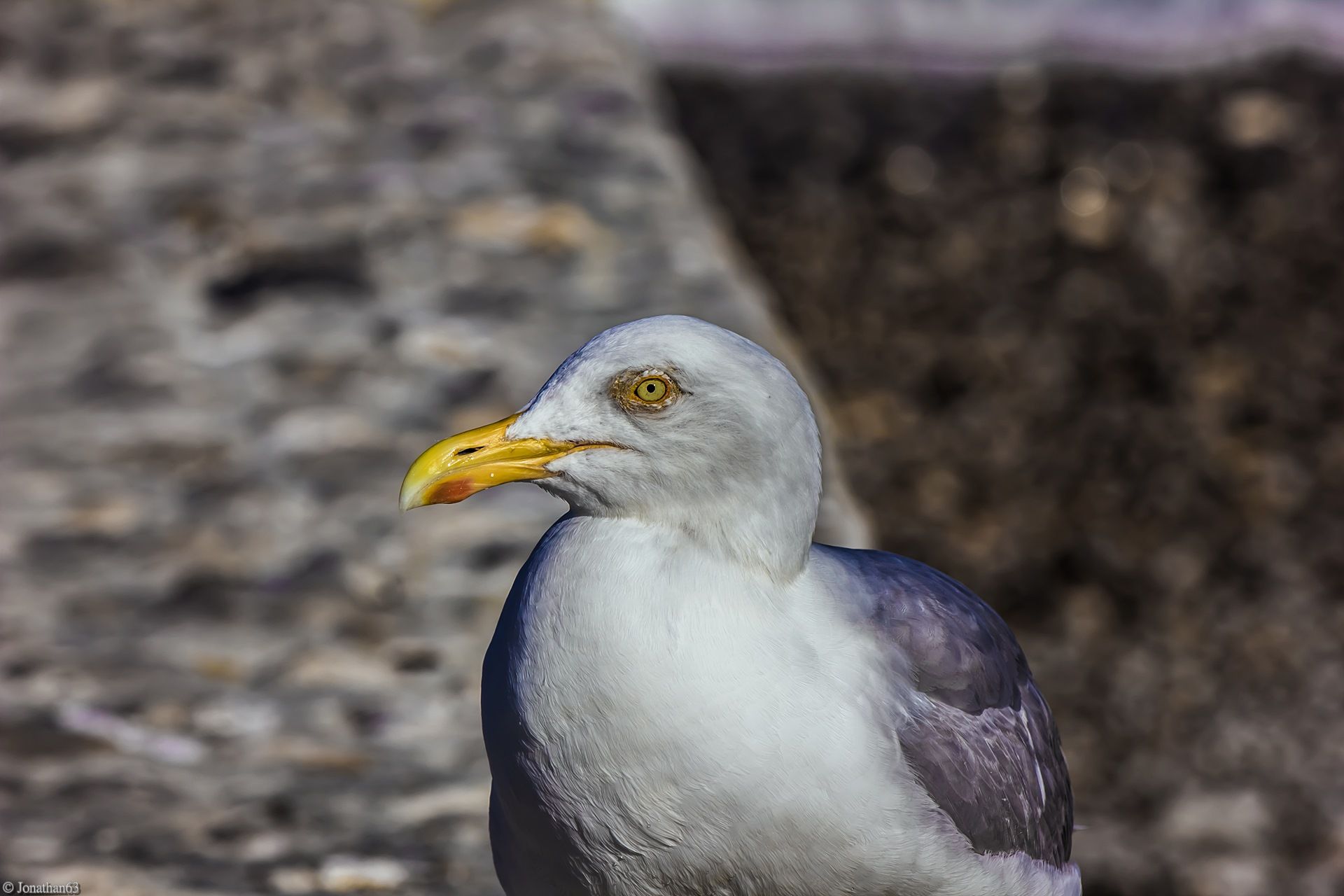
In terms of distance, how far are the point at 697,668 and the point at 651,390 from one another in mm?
444

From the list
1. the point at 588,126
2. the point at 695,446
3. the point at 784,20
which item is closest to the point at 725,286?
the point at 588,126

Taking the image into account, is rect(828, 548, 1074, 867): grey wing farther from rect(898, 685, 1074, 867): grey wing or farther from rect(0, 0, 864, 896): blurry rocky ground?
rect(0, 0, 864, 896): blurry rocky ground

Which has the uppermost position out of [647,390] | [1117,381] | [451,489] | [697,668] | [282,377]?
[647,390]

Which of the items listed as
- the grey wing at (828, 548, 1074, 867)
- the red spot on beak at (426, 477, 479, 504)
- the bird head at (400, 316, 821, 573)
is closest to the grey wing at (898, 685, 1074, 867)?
the grey wing at (828, 548, 1074, 867)

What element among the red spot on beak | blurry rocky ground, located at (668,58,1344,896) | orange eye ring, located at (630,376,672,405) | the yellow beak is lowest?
blurry rocky ground, located at (668,58,1344,896)

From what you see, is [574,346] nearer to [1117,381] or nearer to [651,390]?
[651,390]

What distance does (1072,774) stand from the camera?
730 centimetres

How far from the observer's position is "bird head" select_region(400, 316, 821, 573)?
2414 mm

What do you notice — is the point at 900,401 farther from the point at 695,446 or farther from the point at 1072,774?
the point at 695,446

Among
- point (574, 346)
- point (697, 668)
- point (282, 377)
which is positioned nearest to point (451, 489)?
point (697, 668)

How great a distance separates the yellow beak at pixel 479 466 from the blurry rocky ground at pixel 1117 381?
498cm

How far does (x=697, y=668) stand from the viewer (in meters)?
2.30

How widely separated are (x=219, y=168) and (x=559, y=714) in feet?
15.4

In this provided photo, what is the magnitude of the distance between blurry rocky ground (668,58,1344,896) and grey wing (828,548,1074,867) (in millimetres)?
4144
